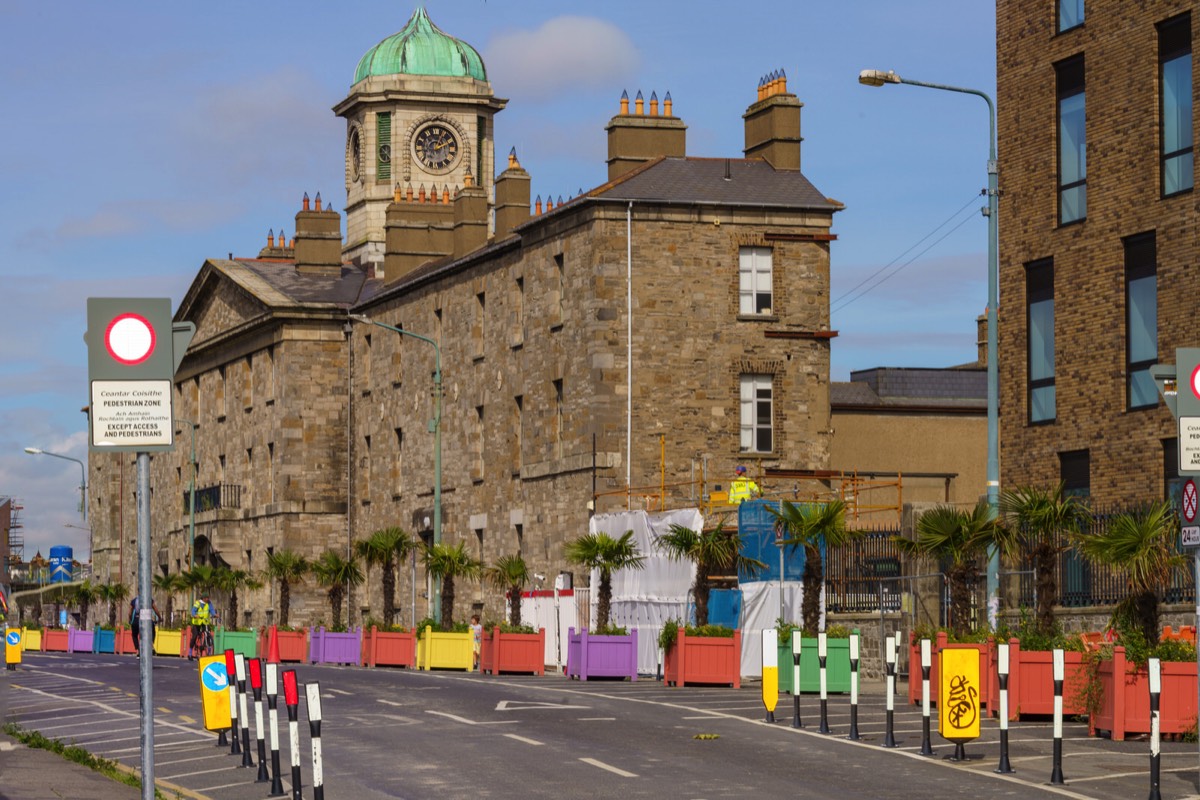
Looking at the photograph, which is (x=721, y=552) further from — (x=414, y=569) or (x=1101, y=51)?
(x=414, y=569)

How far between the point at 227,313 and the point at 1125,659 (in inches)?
2349

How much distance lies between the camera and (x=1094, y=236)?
33906 mm

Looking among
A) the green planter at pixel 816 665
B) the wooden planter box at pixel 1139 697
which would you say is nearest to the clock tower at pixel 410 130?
the green planter at pixel 816 665

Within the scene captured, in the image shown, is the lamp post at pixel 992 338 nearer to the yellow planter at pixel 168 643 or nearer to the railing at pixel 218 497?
the yellow planter at pixel 168 643

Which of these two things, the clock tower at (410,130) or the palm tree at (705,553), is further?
the clock tower at (410,130)

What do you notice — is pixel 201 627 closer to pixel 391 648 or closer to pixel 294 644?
pixel 294 644

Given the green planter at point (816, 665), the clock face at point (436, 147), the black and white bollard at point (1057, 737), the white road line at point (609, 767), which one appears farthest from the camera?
the clock face at point (436, 147)

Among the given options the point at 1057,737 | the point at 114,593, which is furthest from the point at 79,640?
the point at 1057,737

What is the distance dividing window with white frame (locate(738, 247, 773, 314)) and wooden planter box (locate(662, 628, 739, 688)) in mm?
18378

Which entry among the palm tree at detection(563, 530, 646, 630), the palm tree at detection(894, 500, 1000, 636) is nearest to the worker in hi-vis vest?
the palm tree at detection(563, 530, 646, 630)

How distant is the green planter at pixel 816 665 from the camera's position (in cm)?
3080

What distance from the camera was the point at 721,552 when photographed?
126ft

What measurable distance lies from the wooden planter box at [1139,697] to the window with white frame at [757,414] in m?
28.5

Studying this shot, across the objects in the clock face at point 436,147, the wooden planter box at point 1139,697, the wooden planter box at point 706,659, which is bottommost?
the wooden planter box at point 706,659
